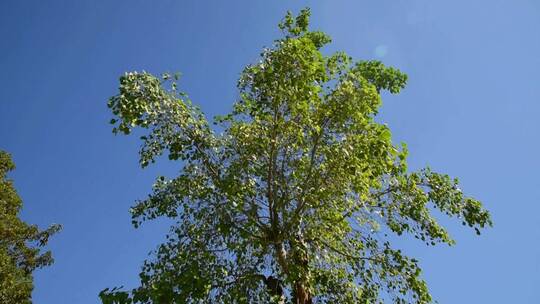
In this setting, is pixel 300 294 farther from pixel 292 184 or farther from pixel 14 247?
pixel 14 247

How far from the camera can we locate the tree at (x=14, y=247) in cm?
1930

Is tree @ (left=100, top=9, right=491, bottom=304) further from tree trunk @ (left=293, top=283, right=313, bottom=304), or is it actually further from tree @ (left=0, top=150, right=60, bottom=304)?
tree @ (left=0, top=150, right=60, bottom=304)

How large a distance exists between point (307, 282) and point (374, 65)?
700 centimetres

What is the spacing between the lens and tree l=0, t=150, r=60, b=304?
19.3 meters

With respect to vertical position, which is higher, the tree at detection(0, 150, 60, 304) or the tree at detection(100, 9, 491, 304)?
the tree at detection(0, 150, 60, 304)

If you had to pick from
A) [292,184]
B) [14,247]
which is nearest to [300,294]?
[292,184]

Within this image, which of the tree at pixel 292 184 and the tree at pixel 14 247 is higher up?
the tree at pixel 14 247

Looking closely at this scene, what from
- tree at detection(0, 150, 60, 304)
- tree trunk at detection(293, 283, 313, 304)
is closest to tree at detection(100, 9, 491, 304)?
tree trunk at detection(293, 283, 313, 304)

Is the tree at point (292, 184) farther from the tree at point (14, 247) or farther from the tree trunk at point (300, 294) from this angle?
the tree at point (14, 247)

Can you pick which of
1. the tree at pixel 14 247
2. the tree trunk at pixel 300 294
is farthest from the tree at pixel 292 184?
the tree at pixel 14 247

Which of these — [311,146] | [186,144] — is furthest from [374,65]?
[186,144]

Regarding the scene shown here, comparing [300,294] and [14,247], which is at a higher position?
[14,247]

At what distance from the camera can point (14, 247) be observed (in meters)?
21.5

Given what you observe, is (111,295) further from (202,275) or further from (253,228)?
(253,228)
